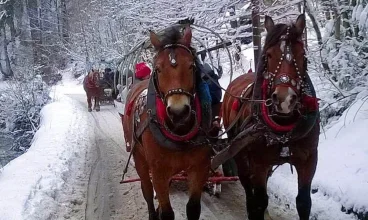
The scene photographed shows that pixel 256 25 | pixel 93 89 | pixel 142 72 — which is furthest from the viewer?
pixel 93 89

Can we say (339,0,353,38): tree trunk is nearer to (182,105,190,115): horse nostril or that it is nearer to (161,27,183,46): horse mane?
(161,27,183,46): horse mane

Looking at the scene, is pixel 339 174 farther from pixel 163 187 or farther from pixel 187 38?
pixel 187 38

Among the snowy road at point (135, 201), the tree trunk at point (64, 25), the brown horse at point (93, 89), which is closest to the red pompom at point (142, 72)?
the snowy road at point (135, 201)

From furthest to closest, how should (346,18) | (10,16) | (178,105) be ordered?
1. (10,16)
2. (346,18)
3. (178,105)

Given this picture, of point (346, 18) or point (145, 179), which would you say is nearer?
point (145, 179)

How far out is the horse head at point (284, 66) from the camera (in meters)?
3.92

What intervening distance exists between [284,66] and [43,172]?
508cm

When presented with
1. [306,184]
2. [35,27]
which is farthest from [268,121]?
[35,27]

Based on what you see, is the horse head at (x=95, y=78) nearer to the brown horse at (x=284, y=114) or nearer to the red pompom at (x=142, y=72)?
the red pompom at (x=142, y=72)

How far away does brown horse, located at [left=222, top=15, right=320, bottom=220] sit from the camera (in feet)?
13.3

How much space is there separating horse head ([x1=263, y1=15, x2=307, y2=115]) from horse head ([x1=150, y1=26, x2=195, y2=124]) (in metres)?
0.69

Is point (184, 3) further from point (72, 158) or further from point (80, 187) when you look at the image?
point (80, 187)

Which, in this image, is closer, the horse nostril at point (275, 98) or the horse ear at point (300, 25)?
the horse nostril at point (275, 98)

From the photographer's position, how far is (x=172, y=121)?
4207 mm
